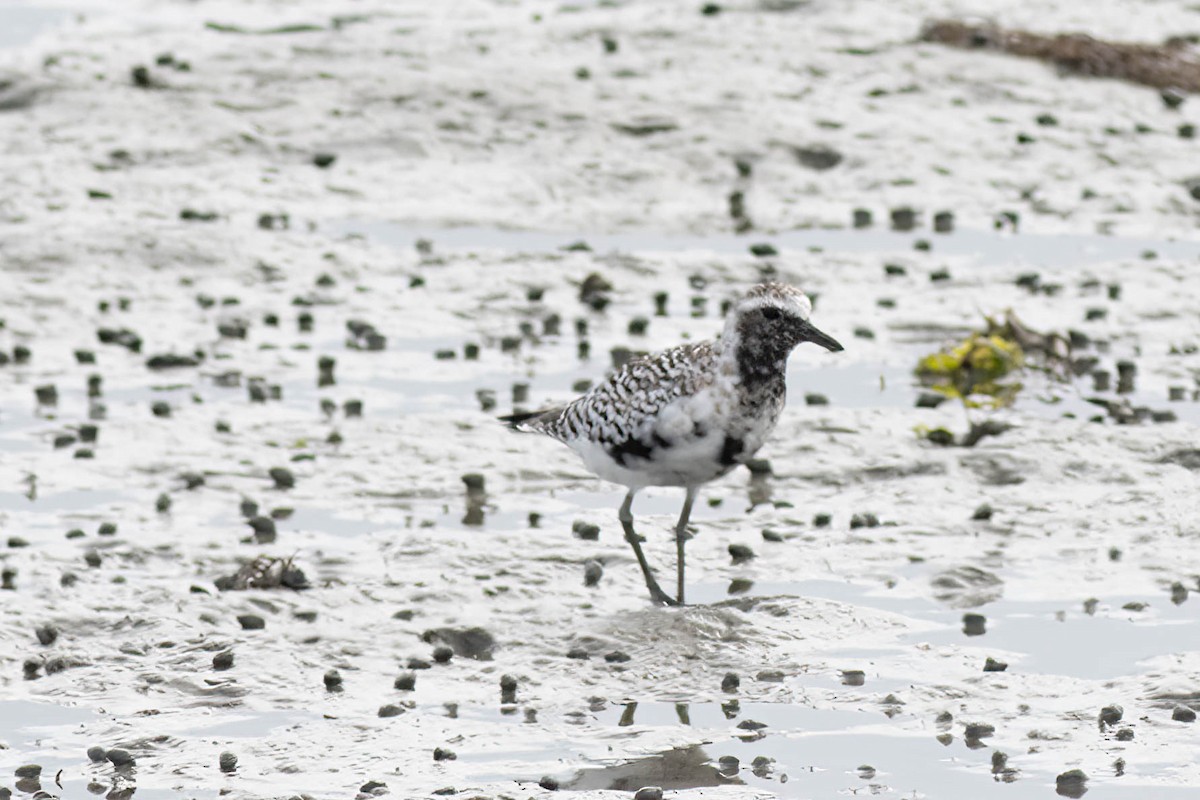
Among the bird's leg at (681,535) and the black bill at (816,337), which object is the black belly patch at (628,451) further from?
the black bill at (816,337)

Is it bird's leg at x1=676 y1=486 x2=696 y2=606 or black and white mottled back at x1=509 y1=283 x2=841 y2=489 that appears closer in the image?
black and white mottled back at x1=509 y1=283 x2=841 y2=489

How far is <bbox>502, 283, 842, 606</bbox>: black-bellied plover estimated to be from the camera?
11633 mm

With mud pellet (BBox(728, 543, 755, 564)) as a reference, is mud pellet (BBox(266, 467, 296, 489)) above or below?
above

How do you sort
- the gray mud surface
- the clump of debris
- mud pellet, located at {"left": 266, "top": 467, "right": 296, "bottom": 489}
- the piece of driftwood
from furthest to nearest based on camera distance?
the piece of driftwood → mud pellet, located at {"left": 266, "top": 467, "right": 296, "bottom": 489} → the clump of debris → the gray mud surface

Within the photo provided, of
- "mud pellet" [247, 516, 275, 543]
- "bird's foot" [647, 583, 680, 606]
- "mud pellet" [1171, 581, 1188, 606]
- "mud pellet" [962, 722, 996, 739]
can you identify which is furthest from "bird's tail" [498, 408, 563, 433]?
"mud pellet" [1171, 581, 1188, 606]

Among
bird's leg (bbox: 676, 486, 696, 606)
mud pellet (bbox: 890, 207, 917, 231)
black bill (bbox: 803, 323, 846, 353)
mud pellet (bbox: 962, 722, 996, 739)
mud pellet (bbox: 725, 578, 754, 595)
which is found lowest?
mud pellet (bbox: 725, 578, 754, 595)

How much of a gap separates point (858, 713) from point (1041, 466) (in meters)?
4.46

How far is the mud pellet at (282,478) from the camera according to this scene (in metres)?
14.3

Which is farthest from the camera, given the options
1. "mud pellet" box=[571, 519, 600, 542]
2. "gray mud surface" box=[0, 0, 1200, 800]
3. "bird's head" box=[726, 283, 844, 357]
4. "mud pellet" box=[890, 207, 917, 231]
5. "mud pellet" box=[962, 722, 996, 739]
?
"mud pellet" box=[890, 207, 917, 231]

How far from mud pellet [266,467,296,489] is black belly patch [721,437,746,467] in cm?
388

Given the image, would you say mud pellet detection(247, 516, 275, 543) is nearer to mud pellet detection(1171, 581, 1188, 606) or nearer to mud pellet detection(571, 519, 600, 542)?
→ mud pellet detection(571, 519, 600, 542)

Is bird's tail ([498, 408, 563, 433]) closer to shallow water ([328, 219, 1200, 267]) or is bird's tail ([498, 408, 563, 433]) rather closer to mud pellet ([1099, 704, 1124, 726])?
mud pellet ([1099, 704, 1124, 726])

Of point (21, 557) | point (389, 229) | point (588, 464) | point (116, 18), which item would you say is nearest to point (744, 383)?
point (588, 464)

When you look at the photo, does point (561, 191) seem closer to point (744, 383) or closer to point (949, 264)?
point (949, 264)
